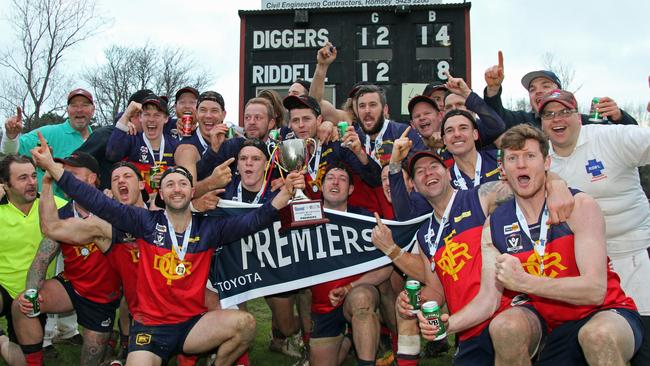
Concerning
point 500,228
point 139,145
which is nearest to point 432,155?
point 500,228

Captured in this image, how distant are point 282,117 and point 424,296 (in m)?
2.95

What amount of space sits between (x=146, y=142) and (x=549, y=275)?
444 centimetres

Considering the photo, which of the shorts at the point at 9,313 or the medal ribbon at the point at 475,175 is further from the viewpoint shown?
the shorts at the point at 9,313

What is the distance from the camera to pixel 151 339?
189 inches

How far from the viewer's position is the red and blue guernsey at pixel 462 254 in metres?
4.37

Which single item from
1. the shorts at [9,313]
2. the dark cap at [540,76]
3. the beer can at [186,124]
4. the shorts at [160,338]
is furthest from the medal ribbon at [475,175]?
the shorts at [9,313]

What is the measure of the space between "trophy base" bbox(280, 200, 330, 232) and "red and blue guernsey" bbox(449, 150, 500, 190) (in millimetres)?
1230

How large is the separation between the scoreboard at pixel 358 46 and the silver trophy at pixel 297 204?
201 inches

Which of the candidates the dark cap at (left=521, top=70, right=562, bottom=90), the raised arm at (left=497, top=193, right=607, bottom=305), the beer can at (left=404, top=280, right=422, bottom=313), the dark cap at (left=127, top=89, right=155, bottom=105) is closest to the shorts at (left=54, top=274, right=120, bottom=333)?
the dark cap at (left=127, top=89, right=155, bottom=105)

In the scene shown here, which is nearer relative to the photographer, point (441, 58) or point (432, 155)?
point (432, 155)

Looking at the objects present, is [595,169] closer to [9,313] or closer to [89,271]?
[89,271]

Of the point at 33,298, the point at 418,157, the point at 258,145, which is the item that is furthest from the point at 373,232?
the point at 33,298

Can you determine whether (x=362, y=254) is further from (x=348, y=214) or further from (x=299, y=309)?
(x=299, y=309)

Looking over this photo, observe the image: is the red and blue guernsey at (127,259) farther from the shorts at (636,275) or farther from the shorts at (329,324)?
the shorts at (636,275)
